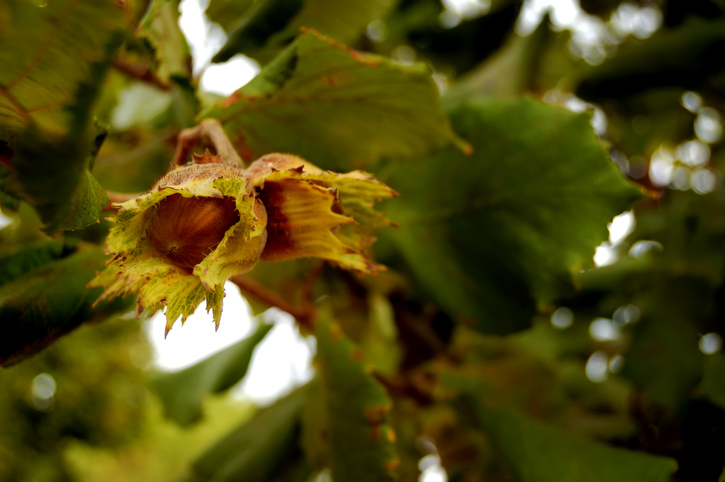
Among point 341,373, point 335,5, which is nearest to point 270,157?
point 341,373

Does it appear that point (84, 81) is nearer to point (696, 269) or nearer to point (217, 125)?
point (217, 125)

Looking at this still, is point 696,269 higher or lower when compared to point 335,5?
lower

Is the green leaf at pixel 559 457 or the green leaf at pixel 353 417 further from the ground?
the green leaf at pixel 353 417

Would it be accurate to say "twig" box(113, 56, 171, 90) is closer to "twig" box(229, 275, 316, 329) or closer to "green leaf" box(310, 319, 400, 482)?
"twig" box(229, 275, 316, 329)

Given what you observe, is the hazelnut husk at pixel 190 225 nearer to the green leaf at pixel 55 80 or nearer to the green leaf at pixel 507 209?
the green leaf at pixel 55 80

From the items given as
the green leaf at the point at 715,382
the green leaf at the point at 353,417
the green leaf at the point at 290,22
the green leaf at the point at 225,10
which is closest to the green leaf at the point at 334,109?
the green leaf at the point at 290,22

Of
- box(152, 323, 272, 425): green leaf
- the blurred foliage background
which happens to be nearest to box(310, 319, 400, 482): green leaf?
the blurred foliage background
